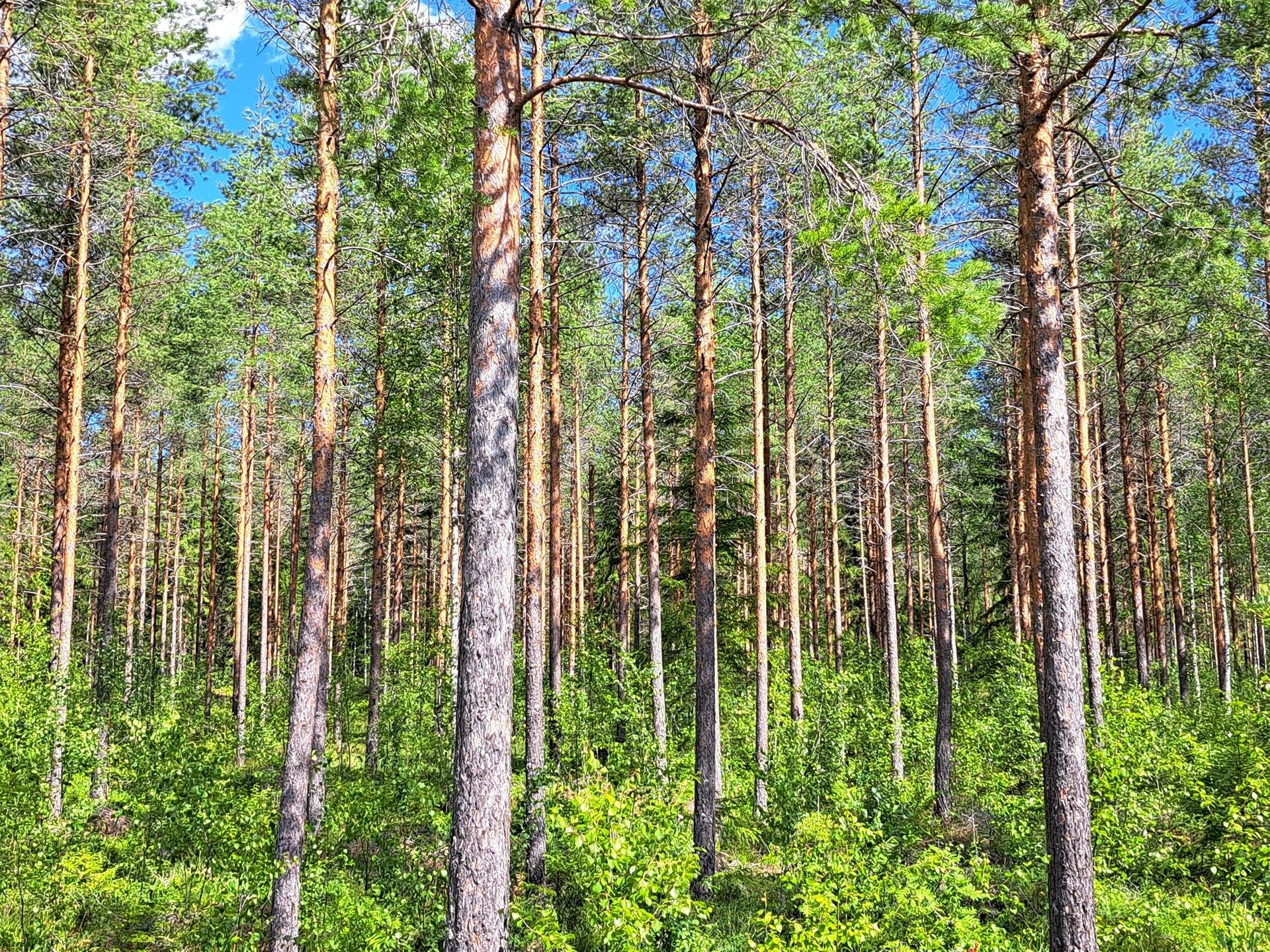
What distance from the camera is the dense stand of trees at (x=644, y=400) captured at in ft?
19.8

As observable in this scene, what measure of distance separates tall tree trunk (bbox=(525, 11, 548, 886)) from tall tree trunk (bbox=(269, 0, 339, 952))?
8.00 ft

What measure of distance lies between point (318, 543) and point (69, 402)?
896 cm

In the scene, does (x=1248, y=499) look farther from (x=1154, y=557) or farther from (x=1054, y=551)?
(x=1054, y=551)

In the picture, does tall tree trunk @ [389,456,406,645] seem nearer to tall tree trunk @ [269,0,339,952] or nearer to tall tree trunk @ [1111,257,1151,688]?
tall tree trunk @ [269,0,339,952]

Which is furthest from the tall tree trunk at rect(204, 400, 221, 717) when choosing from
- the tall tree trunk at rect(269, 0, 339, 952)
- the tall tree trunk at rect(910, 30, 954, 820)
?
the tall tree trunk at rect(910, 30, 954, 820)

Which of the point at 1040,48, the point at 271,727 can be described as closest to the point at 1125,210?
the point at 1040,48

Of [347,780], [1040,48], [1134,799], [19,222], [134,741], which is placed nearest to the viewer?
[1040,48]

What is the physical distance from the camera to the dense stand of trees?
603 centimetres

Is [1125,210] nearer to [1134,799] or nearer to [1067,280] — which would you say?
[1067,280]

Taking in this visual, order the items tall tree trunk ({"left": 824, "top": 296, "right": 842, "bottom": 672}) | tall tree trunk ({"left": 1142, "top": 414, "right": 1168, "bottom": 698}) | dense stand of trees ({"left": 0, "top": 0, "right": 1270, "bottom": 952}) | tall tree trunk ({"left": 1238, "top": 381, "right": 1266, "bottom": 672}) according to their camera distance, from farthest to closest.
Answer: tall tree trunk ({"left": 1142, "top": 414, "right": 1168, "bottom": 698}) → tall tree trunk ({"left": 1238, "top": 381, "right": 1266, "bottom": 672}) → tall tree trunk ({"left": 824, "top": 296, "right": 842, "bottom": 672}) → dense stand of trees ({"left": 0, "top": 0, "right": 1270, "bottom": 952})

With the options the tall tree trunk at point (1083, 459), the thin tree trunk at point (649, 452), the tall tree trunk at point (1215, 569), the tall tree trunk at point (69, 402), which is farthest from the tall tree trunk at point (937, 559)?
the tall tree trunk at point (69, 402)

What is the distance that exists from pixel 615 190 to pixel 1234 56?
32.4ft

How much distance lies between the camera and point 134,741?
12125 millimetres

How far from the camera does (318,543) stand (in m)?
8.39
